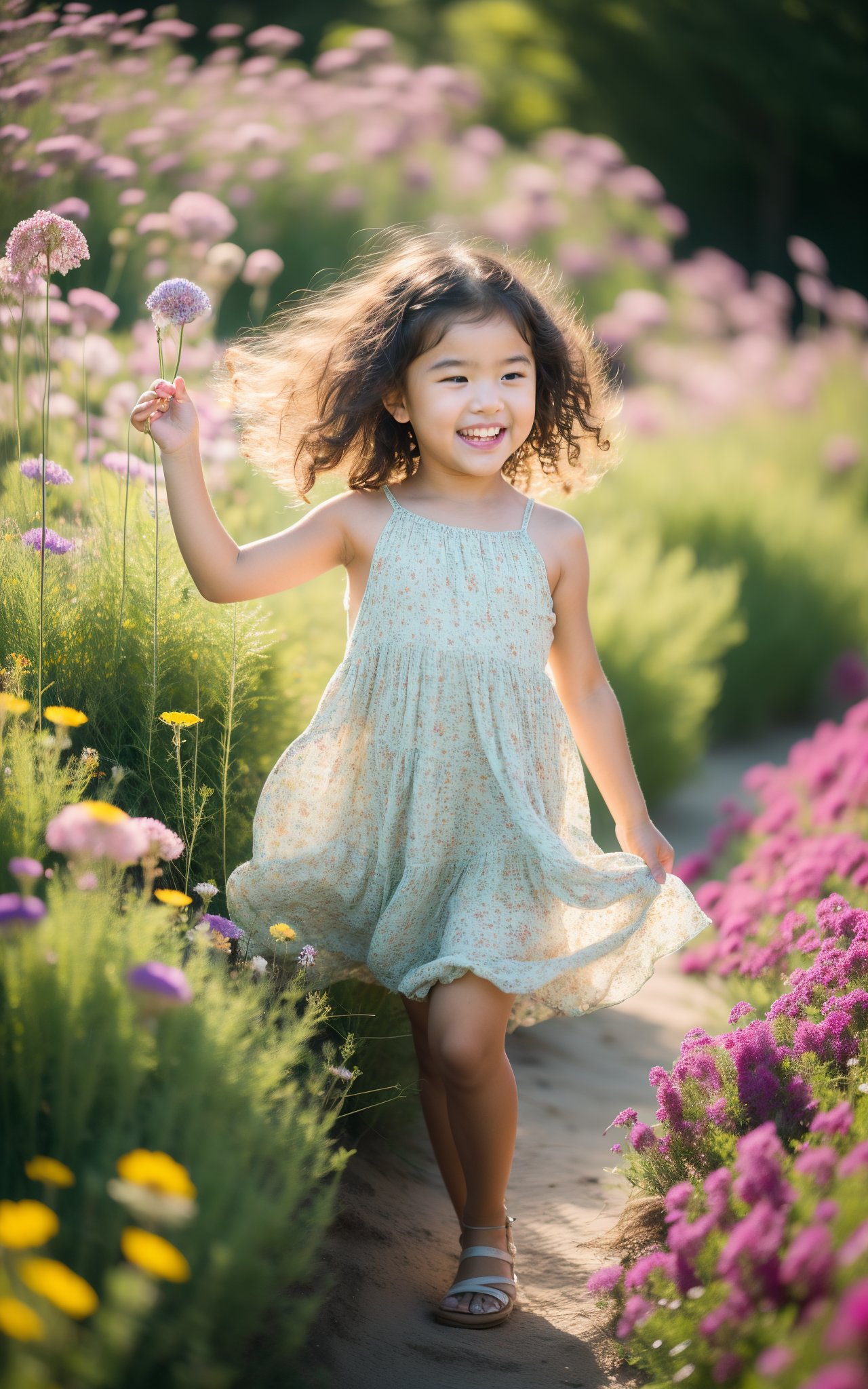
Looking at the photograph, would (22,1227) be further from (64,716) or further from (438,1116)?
(438,1116)

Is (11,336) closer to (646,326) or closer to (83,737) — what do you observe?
(83,737)

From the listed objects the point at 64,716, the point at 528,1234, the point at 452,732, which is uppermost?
the point at 452,732

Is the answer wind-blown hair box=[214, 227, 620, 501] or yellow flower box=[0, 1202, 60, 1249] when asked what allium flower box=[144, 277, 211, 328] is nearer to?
wind-blown hair box=[214, 227, 620, 501]

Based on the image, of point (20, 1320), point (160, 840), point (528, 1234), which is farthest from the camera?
point (528, 1234)

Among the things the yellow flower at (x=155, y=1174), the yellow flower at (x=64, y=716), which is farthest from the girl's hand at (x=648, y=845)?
the yellow flower at (x=155, y=1174)

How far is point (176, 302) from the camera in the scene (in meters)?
2.16

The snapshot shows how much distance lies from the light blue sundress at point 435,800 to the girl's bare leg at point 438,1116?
0.16m

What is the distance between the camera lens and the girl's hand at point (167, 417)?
→ 219 centimetres

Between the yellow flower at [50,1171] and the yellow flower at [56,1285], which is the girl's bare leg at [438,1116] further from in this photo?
the yellow flower at [56,1285]

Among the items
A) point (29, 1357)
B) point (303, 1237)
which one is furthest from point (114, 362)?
point (29, 1357)

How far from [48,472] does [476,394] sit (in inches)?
33.4

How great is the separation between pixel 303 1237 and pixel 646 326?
26.2 ft

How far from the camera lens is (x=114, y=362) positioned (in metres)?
3.46

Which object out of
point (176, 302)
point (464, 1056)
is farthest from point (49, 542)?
point (464, 1056)
